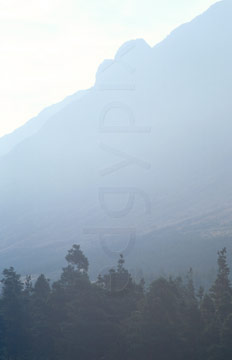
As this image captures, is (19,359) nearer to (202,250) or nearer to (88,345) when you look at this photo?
(88,345)

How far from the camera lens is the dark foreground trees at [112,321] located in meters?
26.9

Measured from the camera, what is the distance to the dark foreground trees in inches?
1060

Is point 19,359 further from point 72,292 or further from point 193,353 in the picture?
point 193,353

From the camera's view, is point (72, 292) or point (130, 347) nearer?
point (130, 347)

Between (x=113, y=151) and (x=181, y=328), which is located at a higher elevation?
(x=113, y=151)

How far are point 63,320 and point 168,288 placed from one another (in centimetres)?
863

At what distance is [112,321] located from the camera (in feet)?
101

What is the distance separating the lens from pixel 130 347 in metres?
28.0

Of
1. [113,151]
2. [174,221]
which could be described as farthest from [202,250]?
[113,151]

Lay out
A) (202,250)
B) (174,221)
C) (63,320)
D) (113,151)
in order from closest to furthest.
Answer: (63,320) → (113,151) → (202,250) → (174,221)

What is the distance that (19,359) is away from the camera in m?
34.3

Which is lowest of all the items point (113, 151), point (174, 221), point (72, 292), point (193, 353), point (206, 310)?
point (193, 353)

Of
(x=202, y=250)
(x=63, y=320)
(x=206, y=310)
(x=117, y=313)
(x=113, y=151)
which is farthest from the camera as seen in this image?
(x=202, y=250)

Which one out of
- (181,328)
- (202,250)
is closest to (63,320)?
(181,328)
